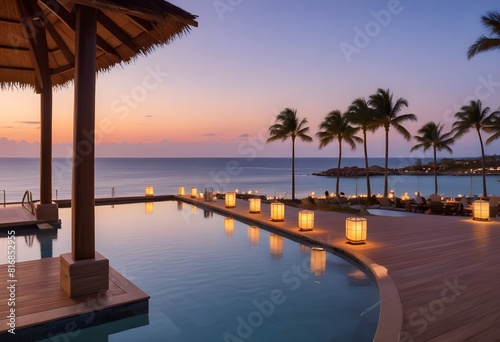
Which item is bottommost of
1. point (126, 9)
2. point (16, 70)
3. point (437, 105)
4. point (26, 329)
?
point (26, 329)

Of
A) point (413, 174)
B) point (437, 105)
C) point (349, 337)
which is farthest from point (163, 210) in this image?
point (413, 174)

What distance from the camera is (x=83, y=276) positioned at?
211 inches

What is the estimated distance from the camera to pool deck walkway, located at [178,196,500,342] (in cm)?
449

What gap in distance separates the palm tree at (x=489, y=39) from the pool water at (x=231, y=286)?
13284 mm

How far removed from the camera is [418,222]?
489 inches

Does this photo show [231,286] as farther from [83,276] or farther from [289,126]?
[289,126]

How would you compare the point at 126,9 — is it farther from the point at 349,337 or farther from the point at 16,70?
the point at 16,70

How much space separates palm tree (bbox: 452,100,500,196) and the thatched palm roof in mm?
30945

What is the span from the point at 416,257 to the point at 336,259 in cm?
176

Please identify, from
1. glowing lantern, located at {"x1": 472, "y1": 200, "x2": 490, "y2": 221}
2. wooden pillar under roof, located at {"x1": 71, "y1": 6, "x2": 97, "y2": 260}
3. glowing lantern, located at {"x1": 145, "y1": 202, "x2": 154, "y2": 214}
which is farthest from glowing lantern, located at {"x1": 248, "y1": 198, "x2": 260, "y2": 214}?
wooden pillar under roof, located at {"x1": 71, "y1": 6, "x2": 97, "y2": 260}

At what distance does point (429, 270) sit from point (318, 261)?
2.50 meters

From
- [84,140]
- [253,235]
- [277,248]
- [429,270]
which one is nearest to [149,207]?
[253,235]

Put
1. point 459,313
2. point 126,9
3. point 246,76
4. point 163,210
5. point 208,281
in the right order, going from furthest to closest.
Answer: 1. point 246,76
2. point 163,210
3. point 208,281
4. point 126,9
5. point 459,313

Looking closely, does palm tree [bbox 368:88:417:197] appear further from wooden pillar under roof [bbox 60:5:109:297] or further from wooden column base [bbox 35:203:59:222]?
wooden pillar under roof [bbox 60:5:109:297]
